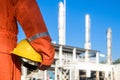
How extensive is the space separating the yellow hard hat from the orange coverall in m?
0.03

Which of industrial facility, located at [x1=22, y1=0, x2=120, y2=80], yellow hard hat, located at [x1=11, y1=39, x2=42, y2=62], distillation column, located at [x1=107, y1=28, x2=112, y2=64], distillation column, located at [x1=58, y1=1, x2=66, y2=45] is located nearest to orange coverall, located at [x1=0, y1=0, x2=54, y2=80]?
yellow hard hat, located at [x1=11, y1=39, x2=42, y2=62]

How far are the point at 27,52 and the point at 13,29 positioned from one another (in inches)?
11.9

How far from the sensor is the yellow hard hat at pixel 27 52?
2.92 metres

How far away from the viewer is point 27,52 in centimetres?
293

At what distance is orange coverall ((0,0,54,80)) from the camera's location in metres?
2.94

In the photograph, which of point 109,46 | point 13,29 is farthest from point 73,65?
point 13,29

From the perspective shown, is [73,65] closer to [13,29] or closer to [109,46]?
[109,46]

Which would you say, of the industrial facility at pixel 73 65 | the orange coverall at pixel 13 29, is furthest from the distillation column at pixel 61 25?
the orange coverall at pixel 13 29

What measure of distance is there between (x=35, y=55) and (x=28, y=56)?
0.05 meters

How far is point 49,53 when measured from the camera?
2.89m

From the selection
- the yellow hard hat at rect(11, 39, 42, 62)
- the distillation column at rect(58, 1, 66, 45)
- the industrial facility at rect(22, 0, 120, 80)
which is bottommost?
the yellow hard hat at rect(11, 39, 42, 62)

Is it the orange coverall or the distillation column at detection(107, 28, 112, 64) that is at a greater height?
the distillation column at detection(107, 28, 112, 64)

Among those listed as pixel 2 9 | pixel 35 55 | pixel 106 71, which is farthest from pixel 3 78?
pixel 106 71

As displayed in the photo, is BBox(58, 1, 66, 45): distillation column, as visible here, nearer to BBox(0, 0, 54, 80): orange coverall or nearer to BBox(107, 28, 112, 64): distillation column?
BBox(107, 28, 112, 64): distillation column
